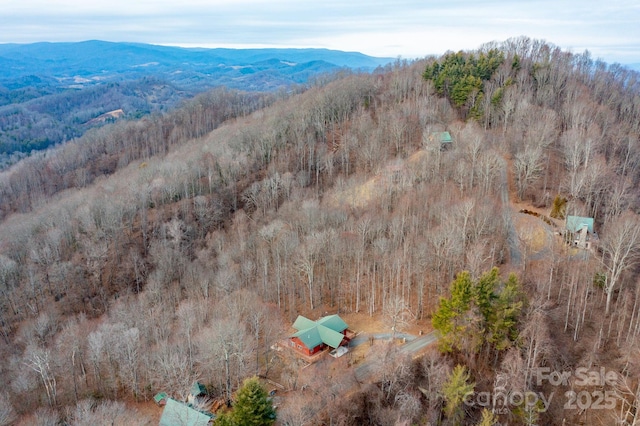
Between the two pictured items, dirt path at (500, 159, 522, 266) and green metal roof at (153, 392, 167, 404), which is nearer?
green metal roof at (153, 392, 167, 404)

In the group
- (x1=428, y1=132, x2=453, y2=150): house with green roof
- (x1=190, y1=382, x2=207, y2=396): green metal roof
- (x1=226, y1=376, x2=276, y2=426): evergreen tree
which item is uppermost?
(x1=428, y1=132, x2=453, y2=150): house with green roof

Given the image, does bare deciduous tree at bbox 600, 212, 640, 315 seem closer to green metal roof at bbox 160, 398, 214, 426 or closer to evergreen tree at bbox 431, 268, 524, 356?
evergreen tree at bbox 431, 268, 524, 356

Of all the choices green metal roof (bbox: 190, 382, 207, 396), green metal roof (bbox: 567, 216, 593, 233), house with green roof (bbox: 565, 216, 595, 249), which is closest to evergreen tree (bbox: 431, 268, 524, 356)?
house with green roof (bbox: 565, 216, 595, 249)

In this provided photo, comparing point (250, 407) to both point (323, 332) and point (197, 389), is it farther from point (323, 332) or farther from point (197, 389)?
point (323, 332)

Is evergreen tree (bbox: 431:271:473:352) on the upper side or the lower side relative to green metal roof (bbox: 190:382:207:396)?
upper

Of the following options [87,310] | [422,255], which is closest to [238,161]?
[87,310]

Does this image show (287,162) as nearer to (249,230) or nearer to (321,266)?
(249,230)
